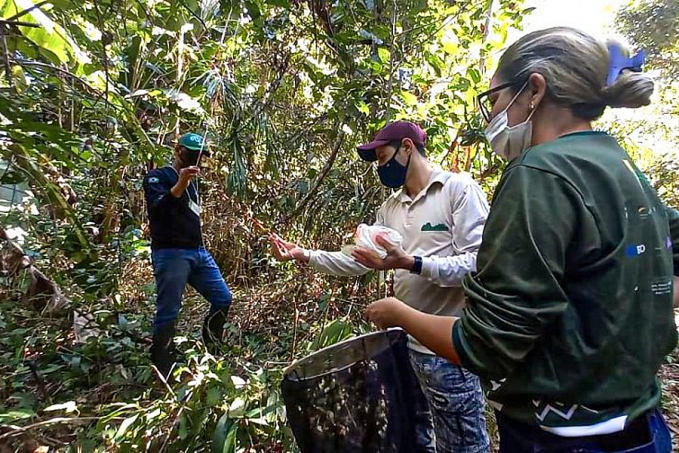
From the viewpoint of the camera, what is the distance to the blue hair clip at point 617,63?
0.80m

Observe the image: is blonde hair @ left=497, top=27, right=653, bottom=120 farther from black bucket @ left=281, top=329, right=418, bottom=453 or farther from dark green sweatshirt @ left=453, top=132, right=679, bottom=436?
black bucket @ left=281, top=329, right=418, bottom=453

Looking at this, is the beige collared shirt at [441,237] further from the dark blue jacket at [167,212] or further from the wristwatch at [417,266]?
the dark blue jacket at [167,212]

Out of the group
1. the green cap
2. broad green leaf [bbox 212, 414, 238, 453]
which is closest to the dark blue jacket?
the green cap

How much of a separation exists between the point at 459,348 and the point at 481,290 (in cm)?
10

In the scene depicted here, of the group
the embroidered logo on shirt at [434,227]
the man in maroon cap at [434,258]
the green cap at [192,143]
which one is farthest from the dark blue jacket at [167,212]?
the embroidered logo on shirt at [434,227]

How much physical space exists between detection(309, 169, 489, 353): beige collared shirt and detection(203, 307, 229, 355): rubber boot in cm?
187

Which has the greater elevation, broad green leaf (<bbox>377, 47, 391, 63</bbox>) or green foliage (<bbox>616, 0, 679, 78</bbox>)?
green foliage (<bbox>616, 0, 679, 78</bbox>)

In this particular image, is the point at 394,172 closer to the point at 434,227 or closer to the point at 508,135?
the point at 434,227

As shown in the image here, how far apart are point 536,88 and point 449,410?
3.49ft

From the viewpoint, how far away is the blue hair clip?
2.62 ft

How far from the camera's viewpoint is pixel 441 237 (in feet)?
5.19

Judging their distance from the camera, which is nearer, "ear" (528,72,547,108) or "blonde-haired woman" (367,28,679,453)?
"blonde-haired woman" (367,28,679,453)

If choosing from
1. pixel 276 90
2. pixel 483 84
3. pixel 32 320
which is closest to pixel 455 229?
pixel 483 84

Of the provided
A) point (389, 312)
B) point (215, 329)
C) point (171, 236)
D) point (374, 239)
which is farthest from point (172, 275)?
point (389, 312)
